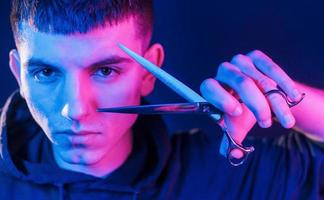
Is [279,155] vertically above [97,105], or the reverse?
[97,105]

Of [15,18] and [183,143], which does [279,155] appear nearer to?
[183,143]

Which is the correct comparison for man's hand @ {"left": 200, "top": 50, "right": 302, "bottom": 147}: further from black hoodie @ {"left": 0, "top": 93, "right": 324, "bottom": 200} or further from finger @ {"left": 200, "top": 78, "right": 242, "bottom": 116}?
black hoodie @ {"left": 0, "top": 93, "right": 324, "bottom": 200}

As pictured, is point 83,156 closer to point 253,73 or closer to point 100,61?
point 100,61

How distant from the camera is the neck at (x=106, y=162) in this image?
3.10 ft

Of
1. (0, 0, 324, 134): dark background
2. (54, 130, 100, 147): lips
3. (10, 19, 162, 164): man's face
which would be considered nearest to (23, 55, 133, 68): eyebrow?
(10, 19, 162, 164): man's face

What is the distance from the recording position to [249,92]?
0.69 m

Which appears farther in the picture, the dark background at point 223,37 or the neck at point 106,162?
the dark background at point 223,37

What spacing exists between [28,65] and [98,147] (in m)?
0.18

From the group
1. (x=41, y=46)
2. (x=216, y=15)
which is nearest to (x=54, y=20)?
(x=41, y=46)

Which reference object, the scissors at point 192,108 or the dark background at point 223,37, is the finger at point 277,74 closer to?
the scissors at point 192,108

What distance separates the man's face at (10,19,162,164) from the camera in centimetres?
77

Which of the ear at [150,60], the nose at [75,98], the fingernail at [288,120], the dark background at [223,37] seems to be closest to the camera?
the fingernail at [288,120]

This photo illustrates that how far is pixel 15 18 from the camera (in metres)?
0.85

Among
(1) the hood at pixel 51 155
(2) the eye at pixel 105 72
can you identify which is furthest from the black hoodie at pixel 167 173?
(2) the eye at pixel 105 72
